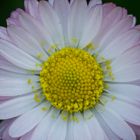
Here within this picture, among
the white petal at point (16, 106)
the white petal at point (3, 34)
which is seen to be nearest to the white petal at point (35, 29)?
the white petal at point (3, 34)

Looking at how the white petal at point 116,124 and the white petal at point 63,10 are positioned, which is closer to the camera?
the white petal at point 116,124

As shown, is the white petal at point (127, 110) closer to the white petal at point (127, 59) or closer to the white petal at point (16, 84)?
the white petal at point (127, 59)

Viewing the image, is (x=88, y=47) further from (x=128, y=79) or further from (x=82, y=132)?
(x=82, y=132)

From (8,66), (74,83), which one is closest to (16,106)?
(8,66)

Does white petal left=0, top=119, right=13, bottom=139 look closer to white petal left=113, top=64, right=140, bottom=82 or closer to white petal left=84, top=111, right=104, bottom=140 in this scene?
white petal left=84, top=111, right=104, bottom=140

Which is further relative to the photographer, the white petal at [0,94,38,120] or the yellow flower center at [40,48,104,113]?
the yellow flower center at [40,48,104,113]

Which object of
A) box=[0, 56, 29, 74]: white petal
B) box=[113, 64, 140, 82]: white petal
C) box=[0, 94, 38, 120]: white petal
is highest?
box=[0, 56, 29, 74]: white petal

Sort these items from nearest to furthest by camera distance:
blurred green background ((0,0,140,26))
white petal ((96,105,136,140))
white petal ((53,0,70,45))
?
white petal ((96,105,136,140)) → white petal ((53,0,70,45)) → blurred green background ((0,0,140,26))

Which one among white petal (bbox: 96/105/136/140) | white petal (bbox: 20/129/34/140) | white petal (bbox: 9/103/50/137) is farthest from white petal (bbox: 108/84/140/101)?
white petal (bbox: 20/129/34/140)
